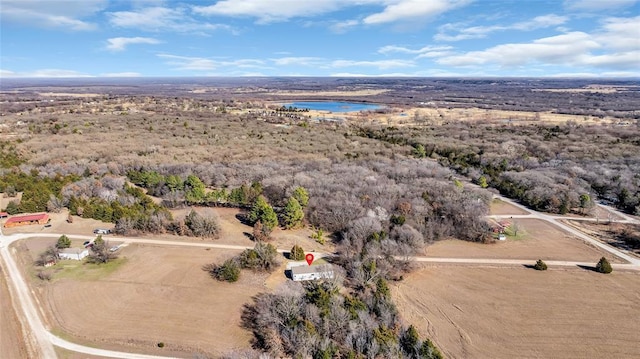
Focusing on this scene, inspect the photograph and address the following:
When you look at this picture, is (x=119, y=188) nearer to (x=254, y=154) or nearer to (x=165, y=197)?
(x=165, y=197)

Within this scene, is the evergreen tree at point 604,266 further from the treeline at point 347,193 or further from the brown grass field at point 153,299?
the brown grass field at point 153,299

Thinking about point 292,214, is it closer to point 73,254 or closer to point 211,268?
point 211,268

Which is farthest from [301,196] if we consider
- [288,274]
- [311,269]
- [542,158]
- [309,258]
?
[542,158]

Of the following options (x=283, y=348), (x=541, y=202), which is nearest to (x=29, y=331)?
(x=283, y=348)

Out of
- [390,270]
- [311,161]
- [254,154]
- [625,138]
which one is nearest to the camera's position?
[390,270]

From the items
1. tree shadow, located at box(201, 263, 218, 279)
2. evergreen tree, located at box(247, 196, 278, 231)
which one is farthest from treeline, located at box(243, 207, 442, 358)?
evergreen tree, located at box(247, 196, 278, 231)
